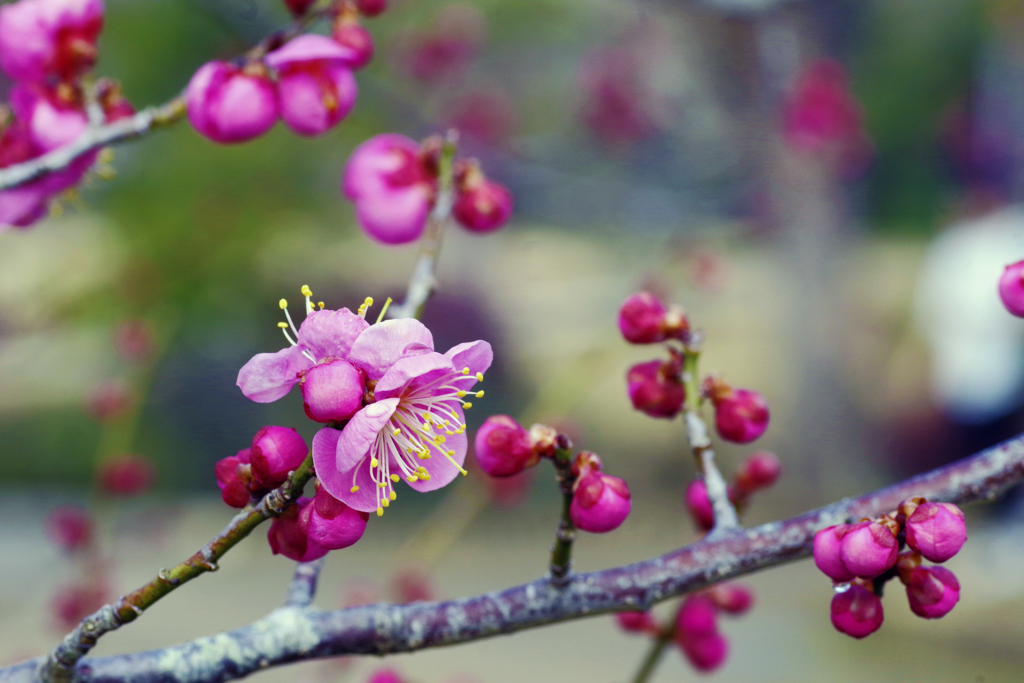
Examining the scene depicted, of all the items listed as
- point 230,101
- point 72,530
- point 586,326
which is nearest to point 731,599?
point 230,101

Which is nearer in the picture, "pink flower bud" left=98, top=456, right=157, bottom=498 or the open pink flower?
the open pink flower

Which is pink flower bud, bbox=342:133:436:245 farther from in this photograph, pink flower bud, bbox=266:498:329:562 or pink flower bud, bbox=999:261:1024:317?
pink flower bud, bbox=999:261:1024:317

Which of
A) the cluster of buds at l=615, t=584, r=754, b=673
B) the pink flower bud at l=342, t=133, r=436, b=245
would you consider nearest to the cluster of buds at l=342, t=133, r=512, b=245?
the pink flower bud at l=342, t=133, r=436, b=245

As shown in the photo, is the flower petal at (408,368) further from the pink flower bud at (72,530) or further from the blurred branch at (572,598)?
the pink flower bud at (72,530)

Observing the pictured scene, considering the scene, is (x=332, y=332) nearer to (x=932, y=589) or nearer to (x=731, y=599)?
(x=932, y=589)

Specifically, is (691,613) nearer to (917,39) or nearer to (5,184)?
(5,184)

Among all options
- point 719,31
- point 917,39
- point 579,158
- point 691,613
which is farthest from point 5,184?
point 917,39
